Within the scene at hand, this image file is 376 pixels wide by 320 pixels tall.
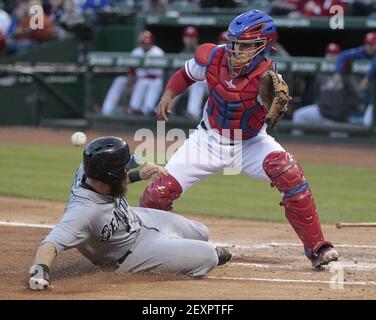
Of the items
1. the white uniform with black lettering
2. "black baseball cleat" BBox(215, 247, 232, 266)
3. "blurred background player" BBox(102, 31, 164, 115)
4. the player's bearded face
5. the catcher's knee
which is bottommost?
"blurred background player" BBox(102, 31, 164, 115)

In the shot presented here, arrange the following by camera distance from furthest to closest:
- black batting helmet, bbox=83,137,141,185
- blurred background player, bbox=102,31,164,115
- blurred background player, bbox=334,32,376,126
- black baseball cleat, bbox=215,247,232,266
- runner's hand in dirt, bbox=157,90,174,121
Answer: blurred background player, bbox=102,31,164,115
blurred background player, bbox=334,32,376,126
runner's hand in dirt, bbox=157,90,174,121
black baseball cleat, bbox=215,247,232,266
black batting helmet, bbox=83,137,141,185

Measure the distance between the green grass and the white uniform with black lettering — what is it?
2.95 m

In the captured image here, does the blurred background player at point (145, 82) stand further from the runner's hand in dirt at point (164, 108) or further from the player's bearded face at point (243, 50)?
the player's bearded face at point (243, 50)

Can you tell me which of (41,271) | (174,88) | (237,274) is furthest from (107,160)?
(174,88)

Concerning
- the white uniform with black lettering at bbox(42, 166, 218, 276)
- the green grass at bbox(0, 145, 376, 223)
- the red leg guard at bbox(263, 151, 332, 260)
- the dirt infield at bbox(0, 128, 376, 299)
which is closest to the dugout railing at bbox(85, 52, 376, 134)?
the green grass at bbox(0, 145, 376, 223)

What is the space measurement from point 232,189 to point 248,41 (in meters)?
4.77

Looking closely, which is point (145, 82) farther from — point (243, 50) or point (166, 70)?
point (243, 50)

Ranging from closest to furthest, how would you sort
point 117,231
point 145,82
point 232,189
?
point 117,231
point 232,189
point 145,82

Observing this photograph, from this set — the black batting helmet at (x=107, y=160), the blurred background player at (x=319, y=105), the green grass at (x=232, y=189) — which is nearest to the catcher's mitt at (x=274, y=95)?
the black batting helmet at (x=107, y=160)

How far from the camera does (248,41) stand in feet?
21.4

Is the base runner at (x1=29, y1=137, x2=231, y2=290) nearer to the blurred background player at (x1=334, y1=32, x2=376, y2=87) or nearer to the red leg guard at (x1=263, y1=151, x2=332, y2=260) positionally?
the red leg guard at (x1=263, y1=151, x2=332, y2=260)

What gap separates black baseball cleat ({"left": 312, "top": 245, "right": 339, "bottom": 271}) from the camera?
640cm

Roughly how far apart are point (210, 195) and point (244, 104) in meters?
4.17
